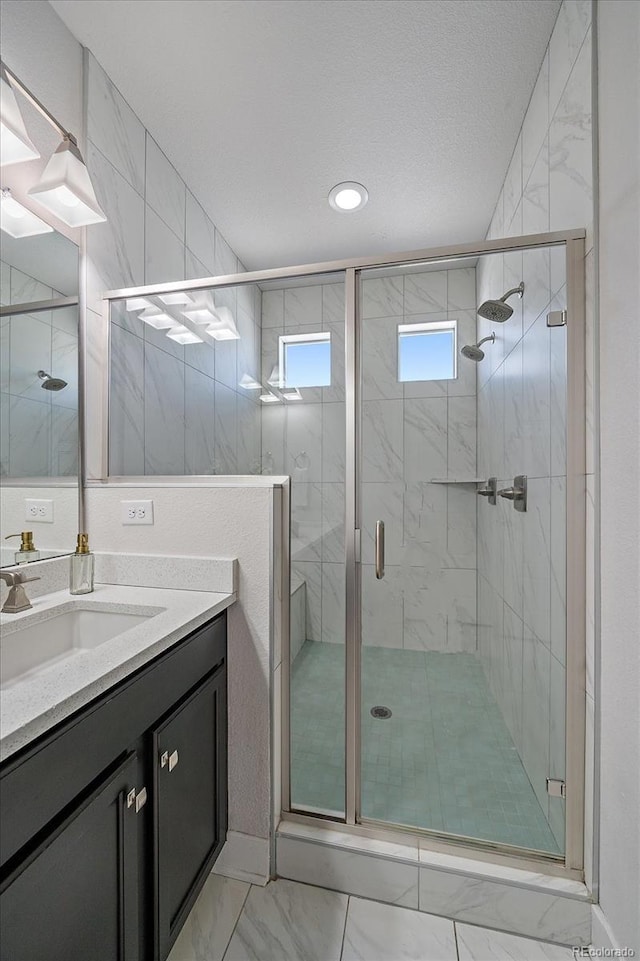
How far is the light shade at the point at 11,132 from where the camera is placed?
1.08 metres

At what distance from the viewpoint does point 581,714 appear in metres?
1.19

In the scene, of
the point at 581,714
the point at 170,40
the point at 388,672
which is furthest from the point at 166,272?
the point at 581,714

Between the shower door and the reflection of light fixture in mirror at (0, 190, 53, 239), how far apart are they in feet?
3.22

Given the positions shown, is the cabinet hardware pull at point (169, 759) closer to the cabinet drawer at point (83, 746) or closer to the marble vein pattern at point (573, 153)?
the cabinet drawer at point (83, 746)

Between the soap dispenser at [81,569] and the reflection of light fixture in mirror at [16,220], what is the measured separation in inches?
34.7

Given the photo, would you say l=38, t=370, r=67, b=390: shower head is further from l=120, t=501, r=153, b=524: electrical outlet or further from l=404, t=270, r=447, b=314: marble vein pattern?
l=404, t=270, r=447, b=314: marble vein pattern

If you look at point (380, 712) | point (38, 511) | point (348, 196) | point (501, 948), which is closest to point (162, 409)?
point (38, 511)

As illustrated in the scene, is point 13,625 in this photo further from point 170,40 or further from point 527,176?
point 527,176

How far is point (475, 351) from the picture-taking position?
1.39 meters

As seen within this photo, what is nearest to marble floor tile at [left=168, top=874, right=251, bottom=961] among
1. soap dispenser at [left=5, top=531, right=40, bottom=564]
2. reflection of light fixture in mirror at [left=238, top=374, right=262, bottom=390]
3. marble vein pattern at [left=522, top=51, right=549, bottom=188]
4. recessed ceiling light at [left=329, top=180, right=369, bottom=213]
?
soap dispenser at [left=5, top=531, right=40, bottom=564]

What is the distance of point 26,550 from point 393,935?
4.80ft

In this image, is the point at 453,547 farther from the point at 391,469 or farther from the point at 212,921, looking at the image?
the point at 212,921

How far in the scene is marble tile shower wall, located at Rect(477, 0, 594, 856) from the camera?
4.06 feet

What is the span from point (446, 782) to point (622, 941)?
1.60 ft
